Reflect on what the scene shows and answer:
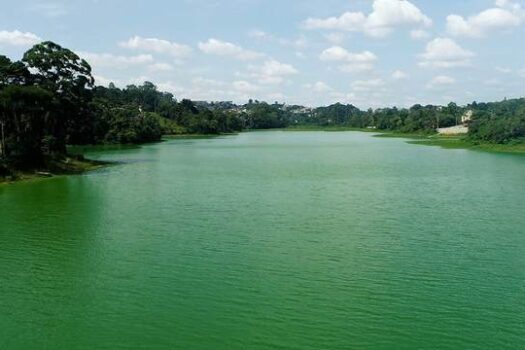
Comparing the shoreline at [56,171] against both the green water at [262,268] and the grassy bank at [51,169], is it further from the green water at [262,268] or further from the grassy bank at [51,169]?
the green water at [262,268]

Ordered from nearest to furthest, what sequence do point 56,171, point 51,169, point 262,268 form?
1. point 262,268
2. point 51,169
3. point 56,171

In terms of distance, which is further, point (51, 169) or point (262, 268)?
point (51, 169)

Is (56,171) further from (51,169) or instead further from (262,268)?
(262,268)

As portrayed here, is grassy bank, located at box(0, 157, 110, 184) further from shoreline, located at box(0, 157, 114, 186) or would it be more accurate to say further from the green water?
the green water

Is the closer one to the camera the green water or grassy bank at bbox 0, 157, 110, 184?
the green water

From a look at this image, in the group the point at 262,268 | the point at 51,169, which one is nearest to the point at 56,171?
the point at 51,169

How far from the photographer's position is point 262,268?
20.1 meters

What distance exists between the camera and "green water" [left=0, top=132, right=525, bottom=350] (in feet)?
48.4

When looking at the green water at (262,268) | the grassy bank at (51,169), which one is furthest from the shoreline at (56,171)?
the green water at (262,268)

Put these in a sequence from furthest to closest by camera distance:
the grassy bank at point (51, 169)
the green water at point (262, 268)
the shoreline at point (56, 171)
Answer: the shoreline at point (56, 171) → the grassy bank at point (51, 169) → the green water at point (262, 268)

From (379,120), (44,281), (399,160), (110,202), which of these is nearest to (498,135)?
(399,160)

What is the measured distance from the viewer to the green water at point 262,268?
1475cm

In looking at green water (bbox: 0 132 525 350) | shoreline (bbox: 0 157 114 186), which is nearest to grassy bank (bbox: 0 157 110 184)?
shoreline (bbox: 0 157 114 186)

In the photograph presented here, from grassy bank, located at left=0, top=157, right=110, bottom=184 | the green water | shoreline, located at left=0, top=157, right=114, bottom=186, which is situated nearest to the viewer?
the green water
